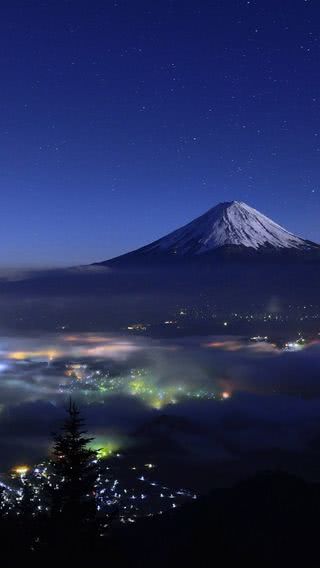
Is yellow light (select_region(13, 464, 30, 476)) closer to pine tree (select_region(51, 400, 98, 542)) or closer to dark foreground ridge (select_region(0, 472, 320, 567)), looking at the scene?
dark foreground ridge (select_region(0, 472, 320, 567))

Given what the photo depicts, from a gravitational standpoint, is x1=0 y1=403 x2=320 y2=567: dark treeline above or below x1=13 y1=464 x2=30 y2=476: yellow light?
above

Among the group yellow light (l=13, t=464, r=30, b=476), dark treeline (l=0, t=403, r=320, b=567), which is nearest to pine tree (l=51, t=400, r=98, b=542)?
dark treeline (l=0, t=403, r=320, b=567)

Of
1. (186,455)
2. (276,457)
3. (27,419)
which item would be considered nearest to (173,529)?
(276,457)

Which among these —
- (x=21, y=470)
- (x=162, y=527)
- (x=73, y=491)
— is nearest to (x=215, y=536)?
(x=162, y=527)

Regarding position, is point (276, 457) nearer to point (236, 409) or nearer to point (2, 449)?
point (236, 409)

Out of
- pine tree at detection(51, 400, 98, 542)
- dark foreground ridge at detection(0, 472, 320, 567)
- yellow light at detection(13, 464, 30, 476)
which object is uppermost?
pine tree at detection(51, 400, 98, 542)

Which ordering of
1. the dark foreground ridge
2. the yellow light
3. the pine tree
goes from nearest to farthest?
the pine tree → the dark foreground ridge → the yellow light

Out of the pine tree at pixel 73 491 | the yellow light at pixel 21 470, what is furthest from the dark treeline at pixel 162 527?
the yellow light at pixel 21 470

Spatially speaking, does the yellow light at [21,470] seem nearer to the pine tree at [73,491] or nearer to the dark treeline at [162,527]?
the dark treeline at [162,527]

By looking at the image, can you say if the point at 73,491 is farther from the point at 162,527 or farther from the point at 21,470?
the point at 21,470
